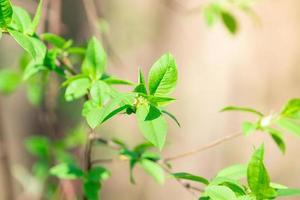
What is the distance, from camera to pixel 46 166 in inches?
65.0

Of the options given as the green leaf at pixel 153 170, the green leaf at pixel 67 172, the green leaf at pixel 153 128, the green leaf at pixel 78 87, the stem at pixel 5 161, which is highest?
the green leaf at pixel 78 87

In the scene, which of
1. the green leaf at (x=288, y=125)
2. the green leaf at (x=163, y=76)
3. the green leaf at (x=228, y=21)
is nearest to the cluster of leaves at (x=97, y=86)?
the green leaf at (x=163, y=76)

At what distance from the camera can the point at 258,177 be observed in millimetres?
684

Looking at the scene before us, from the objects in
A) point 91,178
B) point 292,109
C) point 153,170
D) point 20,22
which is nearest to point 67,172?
point 91,178

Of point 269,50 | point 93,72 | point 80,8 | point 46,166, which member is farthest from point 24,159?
point 93,72

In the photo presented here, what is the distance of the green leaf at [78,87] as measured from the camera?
81 centimetres

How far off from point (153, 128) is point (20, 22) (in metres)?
0.28

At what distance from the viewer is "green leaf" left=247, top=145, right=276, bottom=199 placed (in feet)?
2.23

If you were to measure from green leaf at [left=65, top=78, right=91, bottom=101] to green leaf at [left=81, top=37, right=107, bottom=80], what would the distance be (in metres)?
0.03

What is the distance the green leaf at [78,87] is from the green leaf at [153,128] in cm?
17

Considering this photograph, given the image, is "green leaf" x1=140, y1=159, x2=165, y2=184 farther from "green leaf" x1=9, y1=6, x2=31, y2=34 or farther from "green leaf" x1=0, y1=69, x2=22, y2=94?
"green leaf" x1=0, y1=69, x2=22, y2=94

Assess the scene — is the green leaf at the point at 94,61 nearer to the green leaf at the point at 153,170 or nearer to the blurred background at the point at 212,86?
the green leaf at the point at 153,170

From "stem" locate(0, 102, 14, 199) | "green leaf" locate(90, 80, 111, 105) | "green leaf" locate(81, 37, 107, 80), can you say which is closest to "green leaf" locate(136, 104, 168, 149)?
"green leaf" locate(90, 80, 111, 105)

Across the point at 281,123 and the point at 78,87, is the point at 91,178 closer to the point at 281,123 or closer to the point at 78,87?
the point at 78,87
